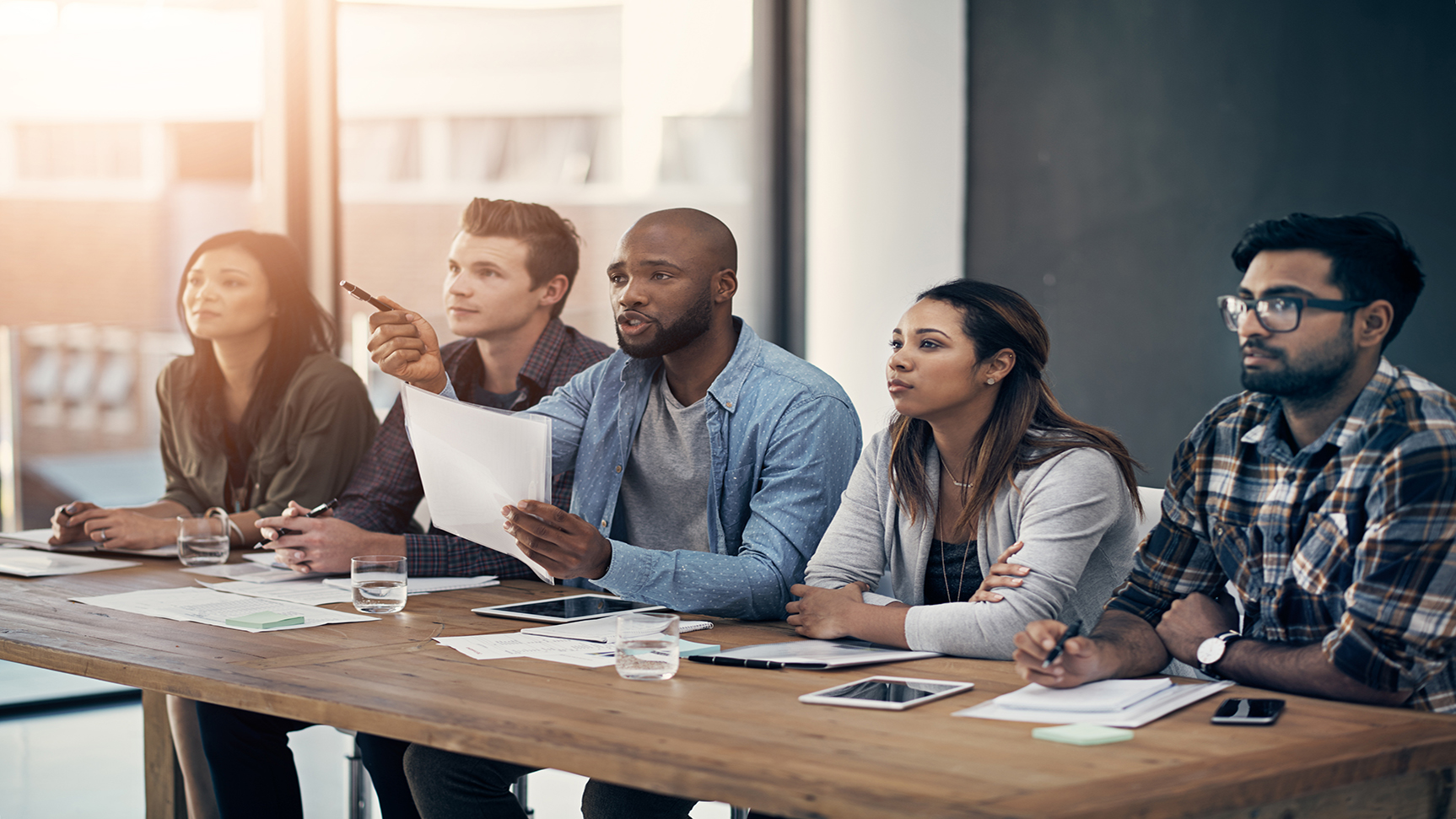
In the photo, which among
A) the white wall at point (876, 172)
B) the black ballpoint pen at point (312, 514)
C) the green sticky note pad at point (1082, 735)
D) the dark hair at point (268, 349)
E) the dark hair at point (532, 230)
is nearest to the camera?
the green sticky note pad at point (1082, 735)

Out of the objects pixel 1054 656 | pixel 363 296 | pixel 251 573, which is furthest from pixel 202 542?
pixel 1054 656

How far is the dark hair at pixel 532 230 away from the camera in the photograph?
9.75 feet

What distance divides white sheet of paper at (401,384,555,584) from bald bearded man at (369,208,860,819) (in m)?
0.14

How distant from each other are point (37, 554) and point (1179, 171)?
3309 mm

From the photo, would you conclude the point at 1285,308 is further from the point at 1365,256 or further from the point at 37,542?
the point at 37,542

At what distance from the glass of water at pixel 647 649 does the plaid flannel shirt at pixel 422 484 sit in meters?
0.92

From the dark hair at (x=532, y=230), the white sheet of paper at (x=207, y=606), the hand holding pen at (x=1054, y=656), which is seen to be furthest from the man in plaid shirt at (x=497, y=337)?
the hand holding pen at (x=1054, y=656)

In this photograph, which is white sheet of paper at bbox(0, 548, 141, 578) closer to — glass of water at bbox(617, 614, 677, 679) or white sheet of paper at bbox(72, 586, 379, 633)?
white sheet of paper at bbox(72, 586, 379, 633)

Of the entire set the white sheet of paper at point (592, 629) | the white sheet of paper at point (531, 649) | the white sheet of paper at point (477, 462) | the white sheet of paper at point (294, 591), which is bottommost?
the white sheet of paper at point (294, 591)

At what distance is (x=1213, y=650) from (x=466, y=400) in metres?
1.74

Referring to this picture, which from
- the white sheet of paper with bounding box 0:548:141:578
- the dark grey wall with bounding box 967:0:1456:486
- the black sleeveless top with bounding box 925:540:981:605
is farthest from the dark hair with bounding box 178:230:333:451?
the dark grey wall with bounding box 967:0:1456:486

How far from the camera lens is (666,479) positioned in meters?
2.59

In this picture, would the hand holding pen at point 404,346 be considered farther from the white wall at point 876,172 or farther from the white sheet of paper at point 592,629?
the white wall at point 876,172

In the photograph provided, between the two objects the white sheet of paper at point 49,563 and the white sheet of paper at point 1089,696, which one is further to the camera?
the white sheet of paper at point 49,563
